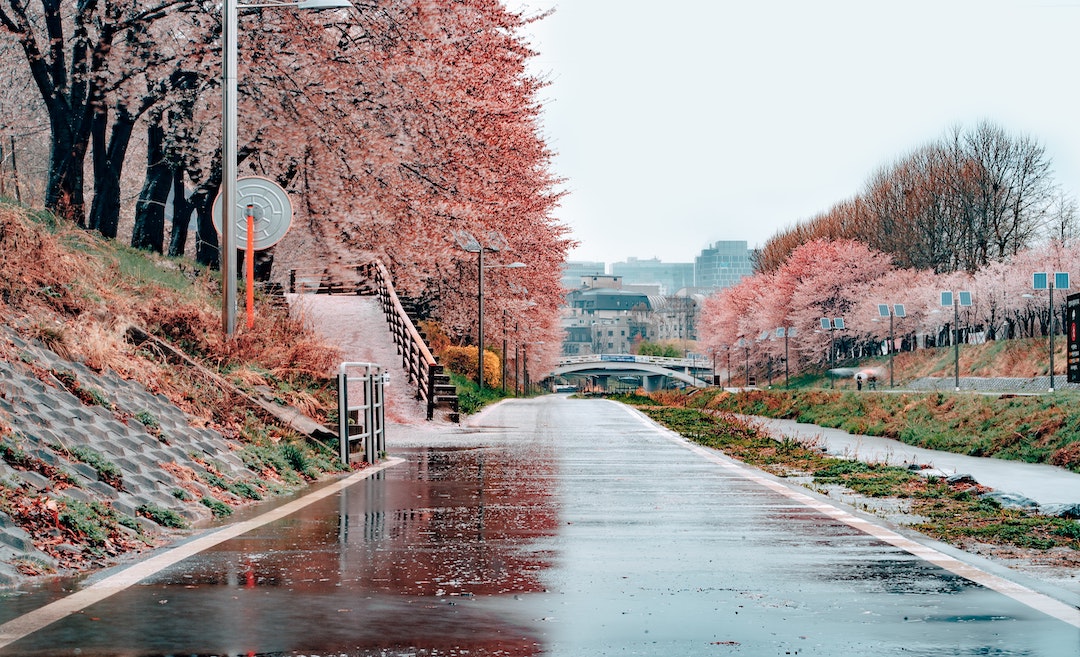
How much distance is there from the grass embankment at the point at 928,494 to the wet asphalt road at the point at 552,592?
3.94 feet

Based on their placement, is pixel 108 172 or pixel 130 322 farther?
pixel 108 172

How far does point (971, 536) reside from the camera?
43.6 feet

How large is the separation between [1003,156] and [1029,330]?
13449 millimetres

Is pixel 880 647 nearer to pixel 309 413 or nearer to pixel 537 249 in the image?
pixel 309 413

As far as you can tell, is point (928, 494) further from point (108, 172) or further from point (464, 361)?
point (464, 361)

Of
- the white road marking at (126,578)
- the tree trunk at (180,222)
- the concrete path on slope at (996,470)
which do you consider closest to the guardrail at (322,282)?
the tree trunk at (180,222)

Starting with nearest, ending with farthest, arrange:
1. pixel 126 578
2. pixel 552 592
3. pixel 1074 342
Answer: pixel 552 592 < pixel 126 578 < pixel 1074 342

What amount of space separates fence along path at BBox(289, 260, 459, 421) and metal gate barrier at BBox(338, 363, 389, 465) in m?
11.9

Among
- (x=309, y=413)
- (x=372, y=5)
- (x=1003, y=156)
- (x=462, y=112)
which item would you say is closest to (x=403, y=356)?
(x=462, y=112)

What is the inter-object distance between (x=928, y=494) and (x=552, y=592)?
9.49 meters

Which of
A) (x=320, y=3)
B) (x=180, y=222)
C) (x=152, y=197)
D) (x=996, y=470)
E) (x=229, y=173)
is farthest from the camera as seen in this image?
(x=180, y=222)

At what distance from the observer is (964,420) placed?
36.7 m

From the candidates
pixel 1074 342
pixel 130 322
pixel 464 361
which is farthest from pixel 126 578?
pixel 464 361

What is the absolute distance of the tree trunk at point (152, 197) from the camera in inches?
1543
